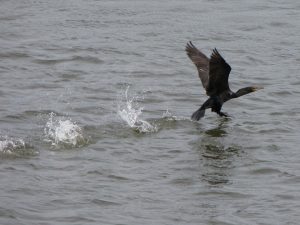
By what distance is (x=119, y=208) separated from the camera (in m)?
8.65

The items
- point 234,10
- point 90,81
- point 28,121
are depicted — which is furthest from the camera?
point 234,10

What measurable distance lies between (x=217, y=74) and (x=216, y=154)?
1.35 meters

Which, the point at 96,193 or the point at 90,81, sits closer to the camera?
the point at 96,193

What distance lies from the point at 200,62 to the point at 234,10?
5.92m

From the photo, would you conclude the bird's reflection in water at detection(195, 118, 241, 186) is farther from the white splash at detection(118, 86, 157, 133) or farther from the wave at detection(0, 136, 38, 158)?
the wave at detection(0, 136, 38, 158)

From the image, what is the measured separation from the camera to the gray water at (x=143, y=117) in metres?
8.88

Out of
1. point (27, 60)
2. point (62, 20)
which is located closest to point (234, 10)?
point (62, 20)

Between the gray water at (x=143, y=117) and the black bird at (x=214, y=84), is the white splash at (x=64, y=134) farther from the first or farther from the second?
the black bird at (x=214, y=84)

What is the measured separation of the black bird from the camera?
11.6 meters

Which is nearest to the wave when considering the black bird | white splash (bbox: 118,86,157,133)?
white splash (bbox: 118,86,157,133)

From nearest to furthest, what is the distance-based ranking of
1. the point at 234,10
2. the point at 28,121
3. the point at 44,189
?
the point at 44,189
the point at 28,121
the point at 234,10

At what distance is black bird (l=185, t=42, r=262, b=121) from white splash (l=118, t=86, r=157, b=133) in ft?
2.12

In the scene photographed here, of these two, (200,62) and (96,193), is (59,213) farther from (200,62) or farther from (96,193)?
(200,62)

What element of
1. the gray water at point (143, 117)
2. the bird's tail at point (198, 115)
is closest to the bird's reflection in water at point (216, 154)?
the gray water at point (143, 117)
